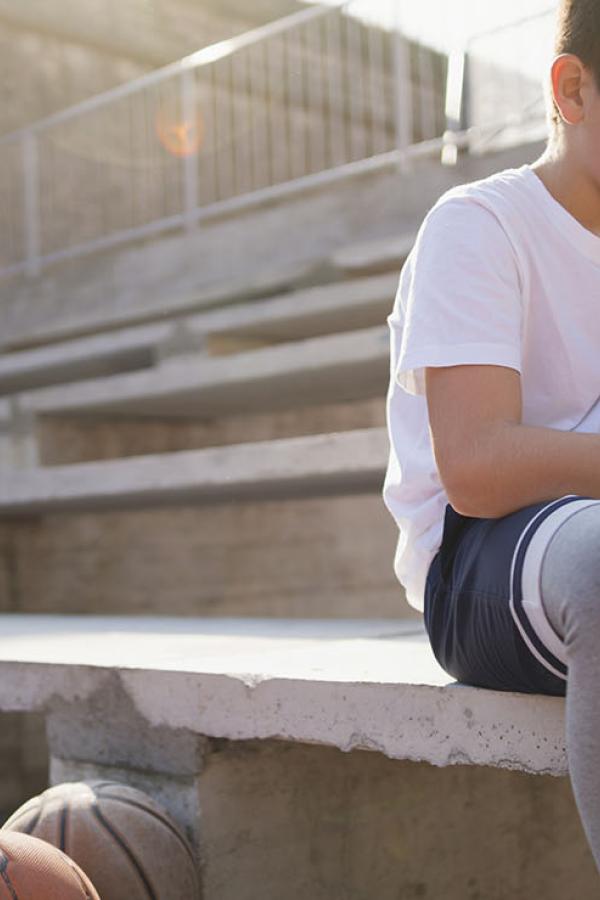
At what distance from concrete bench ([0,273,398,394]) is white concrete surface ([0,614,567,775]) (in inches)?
103

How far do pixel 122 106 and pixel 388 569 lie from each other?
3.88m

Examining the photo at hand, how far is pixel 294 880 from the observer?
98.3 inches

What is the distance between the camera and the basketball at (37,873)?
192 cm

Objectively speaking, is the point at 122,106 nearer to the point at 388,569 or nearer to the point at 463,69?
the point at 463,69

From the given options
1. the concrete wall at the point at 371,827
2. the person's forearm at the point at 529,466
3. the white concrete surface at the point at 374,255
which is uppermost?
the white concrete surface at the point at 374,255

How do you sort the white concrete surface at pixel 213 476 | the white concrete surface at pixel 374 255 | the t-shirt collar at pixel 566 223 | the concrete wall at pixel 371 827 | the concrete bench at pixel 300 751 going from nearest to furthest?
the t-shirt collar at pixel 566 223 → the concrete bench at pixel 300 751 → the concrete wall at pixel 371 827 → the white concrete surface at pixel 213 476 → the white concrete surface at pixel 374 255

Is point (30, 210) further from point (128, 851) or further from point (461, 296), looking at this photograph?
point (461, 296)

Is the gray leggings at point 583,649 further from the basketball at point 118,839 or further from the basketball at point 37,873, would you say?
the basketball at point 118,839

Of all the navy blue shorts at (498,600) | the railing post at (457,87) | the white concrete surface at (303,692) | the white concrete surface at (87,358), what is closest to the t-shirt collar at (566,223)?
the navy blue shorts at (498,600)

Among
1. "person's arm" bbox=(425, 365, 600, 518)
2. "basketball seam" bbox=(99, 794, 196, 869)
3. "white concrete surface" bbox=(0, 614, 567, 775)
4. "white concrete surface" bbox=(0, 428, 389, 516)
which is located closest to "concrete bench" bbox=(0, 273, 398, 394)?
"white concrete surface" bbox=(0, 428, 389, 516)

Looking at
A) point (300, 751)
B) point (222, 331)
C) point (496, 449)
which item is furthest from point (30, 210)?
point (496, 449)

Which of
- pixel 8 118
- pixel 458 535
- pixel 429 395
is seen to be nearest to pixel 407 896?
pixel 458 535

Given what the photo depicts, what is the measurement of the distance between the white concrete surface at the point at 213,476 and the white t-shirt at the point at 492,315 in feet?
8.66

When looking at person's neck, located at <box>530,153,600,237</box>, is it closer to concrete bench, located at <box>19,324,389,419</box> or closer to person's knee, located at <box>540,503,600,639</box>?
person's knee, located at <box>540,503,600,639</box>
